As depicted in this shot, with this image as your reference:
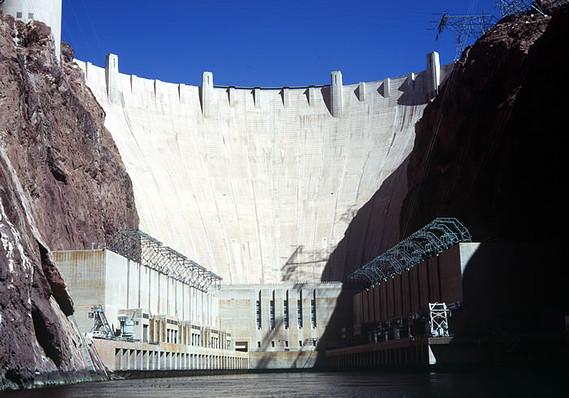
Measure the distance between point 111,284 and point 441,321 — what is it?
23160 millimetres

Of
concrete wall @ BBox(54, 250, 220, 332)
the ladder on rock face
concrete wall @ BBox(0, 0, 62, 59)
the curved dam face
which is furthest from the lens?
the curved dam face

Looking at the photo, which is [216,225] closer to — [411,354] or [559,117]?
[411,354]

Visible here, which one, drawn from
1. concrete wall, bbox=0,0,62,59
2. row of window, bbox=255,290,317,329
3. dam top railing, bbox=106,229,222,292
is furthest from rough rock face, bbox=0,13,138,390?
row of window, bbox=255,290,317,329

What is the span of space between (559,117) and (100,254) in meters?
32.6

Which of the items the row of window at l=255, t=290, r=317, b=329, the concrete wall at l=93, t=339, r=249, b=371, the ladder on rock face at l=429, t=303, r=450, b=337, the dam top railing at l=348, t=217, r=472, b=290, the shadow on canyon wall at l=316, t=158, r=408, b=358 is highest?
the shadow on canyon wall at l=316, t=158, r=408, b=358

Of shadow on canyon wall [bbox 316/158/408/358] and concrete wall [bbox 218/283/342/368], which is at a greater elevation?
shadow on canyon wall [bbox 316/158/408/358]

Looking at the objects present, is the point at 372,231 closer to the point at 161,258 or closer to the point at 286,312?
the point at 286,312

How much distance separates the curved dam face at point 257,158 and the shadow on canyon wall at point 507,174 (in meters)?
16.4

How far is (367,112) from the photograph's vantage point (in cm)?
10819

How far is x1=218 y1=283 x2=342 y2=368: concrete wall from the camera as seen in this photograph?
88625 mm

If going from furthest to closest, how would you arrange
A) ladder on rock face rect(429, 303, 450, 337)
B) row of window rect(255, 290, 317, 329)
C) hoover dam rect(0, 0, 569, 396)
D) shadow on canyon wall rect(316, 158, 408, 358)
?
1. shadow on canyon wall rect(316, 158, 408, 358)
2. row of window rect(255, 290, 317, 329)
3. ladder on rock face rect(429, 303, 450, 337)
4. hoover dam rect(0, 0, 569, 396)

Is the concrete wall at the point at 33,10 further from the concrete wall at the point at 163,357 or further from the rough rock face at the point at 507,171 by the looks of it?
the rough rock face at the point at 507,171

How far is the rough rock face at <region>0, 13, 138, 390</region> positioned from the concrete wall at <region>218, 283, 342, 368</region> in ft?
50.3

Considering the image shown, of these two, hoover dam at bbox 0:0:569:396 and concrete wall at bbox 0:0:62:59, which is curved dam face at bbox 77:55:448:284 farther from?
concrete wall at bbox 0:0:62:59
